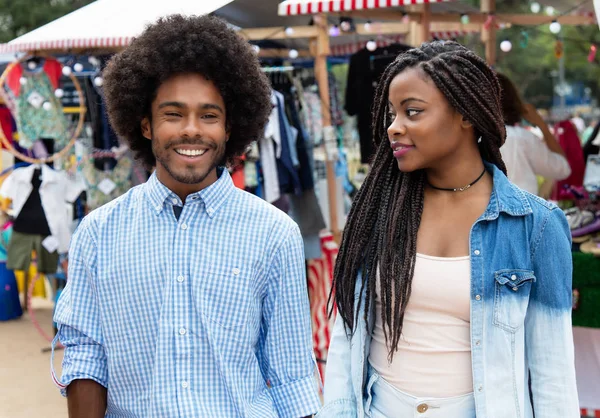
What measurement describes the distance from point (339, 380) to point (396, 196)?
0.60 metres

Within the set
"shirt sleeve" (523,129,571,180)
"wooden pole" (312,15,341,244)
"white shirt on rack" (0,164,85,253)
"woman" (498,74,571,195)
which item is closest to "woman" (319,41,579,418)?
"woman" (498,74,571,195)

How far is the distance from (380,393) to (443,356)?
25 centimetres

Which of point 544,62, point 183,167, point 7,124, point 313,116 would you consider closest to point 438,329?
point 183,167

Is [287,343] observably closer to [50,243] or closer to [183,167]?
[183,167]

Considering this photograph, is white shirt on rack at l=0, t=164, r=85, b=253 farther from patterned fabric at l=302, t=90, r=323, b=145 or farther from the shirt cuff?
the shirt cuff

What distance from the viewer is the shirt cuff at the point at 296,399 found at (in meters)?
2.42

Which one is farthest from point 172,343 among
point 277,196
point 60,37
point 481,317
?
point 60,37

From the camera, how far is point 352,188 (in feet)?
28.2

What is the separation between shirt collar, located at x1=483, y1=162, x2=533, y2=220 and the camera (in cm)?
242

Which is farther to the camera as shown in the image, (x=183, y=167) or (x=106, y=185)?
(x=106, y=185)

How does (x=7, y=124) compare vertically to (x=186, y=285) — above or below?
above

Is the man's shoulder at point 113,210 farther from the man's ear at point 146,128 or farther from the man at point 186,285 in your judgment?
the man's ear at point 146,128

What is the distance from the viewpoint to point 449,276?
7.95 feet

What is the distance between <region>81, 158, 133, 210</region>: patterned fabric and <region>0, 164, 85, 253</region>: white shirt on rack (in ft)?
0.60
